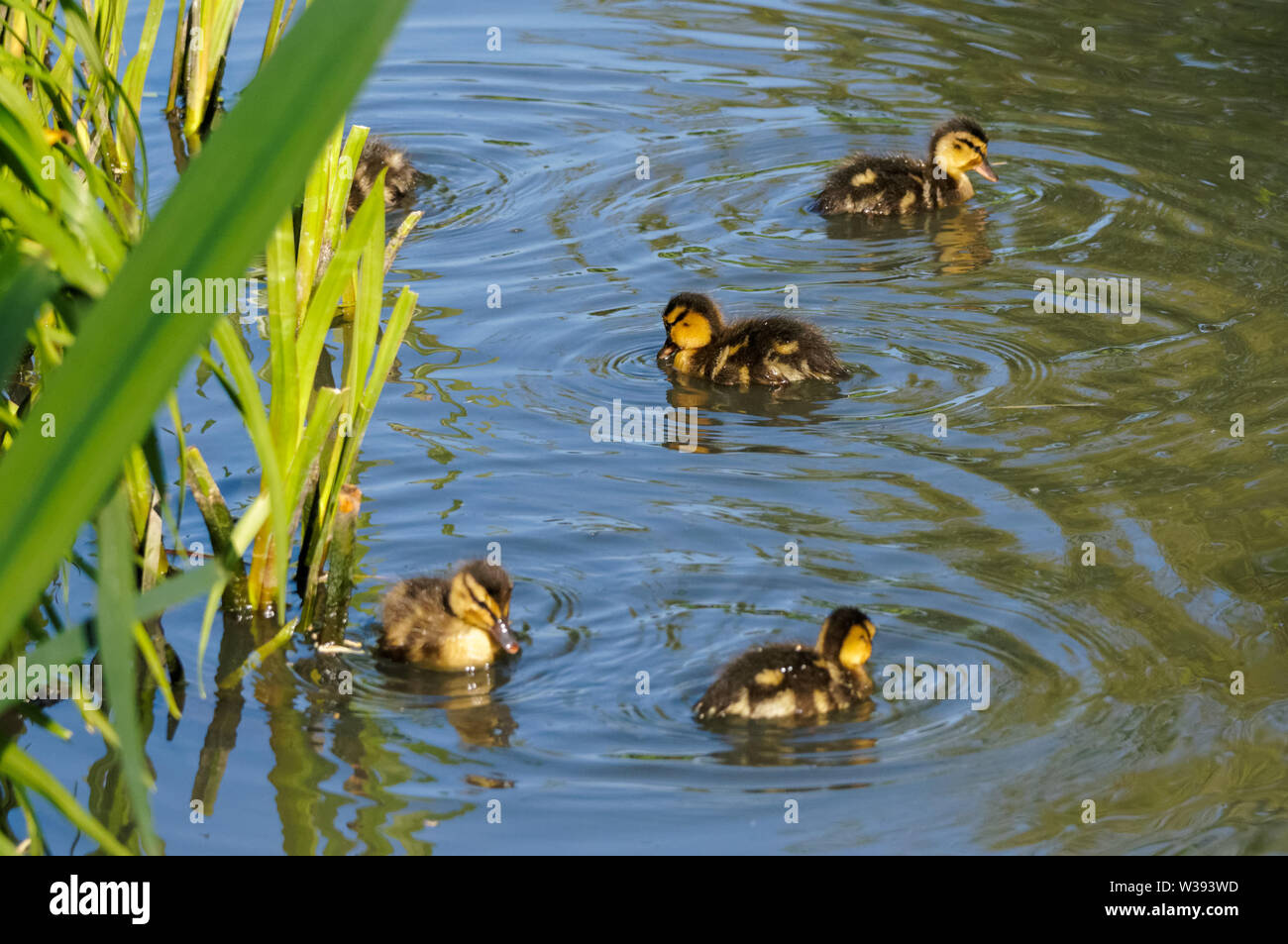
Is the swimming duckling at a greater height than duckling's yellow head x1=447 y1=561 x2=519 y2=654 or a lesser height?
lesser

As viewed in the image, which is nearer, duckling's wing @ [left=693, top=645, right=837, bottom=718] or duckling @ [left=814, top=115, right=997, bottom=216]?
duckling's wing @ [left=693, top=645, right=837, bottom=718]

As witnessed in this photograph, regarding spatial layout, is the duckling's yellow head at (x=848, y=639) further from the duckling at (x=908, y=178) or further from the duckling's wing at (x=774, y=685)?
the duckling at (x=908, y=178)

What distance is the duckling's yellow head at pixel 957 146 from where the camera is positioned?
6898 mm

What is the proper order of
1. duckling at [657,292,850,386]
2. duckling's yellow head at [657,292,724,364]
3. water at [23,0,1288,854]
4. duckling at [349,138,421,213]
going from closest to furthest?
water at [23,0,1288,854] → duckling at [657,292,850,386] → duckling's yellow head at [657,292,724,364] → duckling at [349,138,421,213]

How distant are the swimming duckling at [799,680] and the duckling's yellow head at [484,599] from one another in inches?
20.2

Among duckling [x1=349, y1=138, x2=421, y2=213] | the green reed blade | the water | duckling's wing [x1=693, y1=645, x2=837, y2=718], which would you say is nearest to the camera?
the green reed blade

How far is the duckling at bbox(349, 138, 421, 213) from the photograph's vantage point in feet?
23.1

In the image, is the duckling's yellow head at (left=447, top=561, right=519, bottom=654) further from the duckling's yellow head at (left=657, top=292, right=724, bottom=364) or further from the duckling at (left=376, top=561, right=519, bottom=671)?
the duckling's yellow head at (left=657, top=292, right=724, bottom=364)

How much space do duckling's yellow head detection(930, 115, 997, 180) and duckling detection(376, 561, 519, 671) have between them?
418cm

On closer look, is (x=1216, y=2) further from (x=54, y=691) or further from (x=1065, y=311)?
(x=54, y=691)

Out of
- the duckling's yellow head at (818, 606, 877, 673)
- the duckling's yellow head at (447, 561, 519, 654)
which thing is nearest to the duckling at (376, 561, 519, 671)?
the duckling's yellow head at (447, 561, 519, 654)

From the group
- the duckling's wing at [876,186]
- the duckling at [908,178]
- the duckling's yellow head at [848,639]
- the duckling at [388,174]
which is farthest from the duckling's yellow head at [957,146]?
the duckling's yellow head at [848,639]

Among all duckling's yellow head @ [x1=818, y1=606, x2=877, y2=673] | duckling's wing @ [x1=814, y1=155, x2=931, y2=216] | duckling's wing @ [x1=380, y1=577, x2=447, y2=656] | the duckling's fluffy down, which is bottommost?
the duckling's fluffy down

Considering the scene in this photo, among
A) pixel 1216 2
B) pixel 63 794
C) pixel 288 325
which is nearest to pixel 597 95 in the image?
pixel 1216 2
